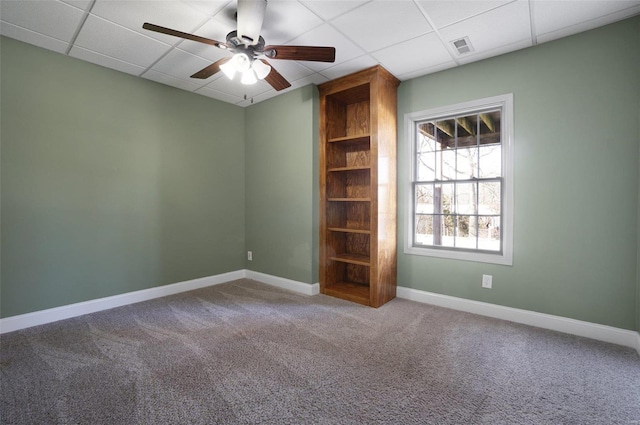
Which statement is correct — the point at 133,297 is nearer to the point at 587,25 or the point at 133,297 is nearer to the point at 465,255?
the point at 465,255

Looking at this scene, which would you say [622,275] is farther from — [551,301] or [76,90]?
[76,90]

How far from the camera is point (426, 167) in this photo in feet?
11.4

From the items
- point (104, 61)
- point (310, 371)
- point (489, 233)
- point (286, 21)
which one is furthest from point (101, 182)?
point (489, 233)

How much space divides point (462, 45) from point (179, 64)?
9.44 feet

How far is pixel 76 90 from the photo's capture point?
2.99 m

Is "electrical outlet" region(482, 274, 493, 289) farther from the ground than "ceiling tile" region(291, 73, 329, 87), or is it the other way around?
"ceiling tile" region(291, 73, 329, 87)

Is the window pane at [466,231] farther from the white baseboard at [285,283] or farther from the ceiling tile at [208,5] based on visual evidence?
the ceiling tile at [208,5]

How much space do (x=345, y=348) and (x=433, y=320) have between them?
3.49 ft

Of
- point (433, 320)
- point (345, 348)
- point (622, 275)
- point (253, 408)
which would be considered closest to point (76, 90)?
point (253, 408)

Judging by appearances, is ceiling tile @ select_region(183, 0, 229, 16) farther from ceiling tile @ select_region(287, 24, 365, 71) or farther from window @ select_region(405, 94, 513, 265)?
window @ select_region(405, 94, 513, 265)

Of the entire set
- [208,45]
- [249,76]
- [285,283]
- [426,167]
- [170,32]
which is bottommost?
[285,283]

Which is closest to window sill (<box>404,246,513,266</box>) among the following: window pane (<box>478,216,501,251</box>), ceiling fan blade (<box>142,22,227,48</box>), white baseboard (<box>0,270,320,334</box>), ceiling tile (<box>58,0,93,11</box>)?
window pane (<box>478,216,501,251</box>)

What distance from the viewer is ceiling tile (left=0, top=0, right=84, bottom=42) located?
2.19 metres

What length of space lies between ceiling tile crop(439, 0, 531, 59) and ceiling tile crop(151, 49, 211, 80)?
94.6 inches
